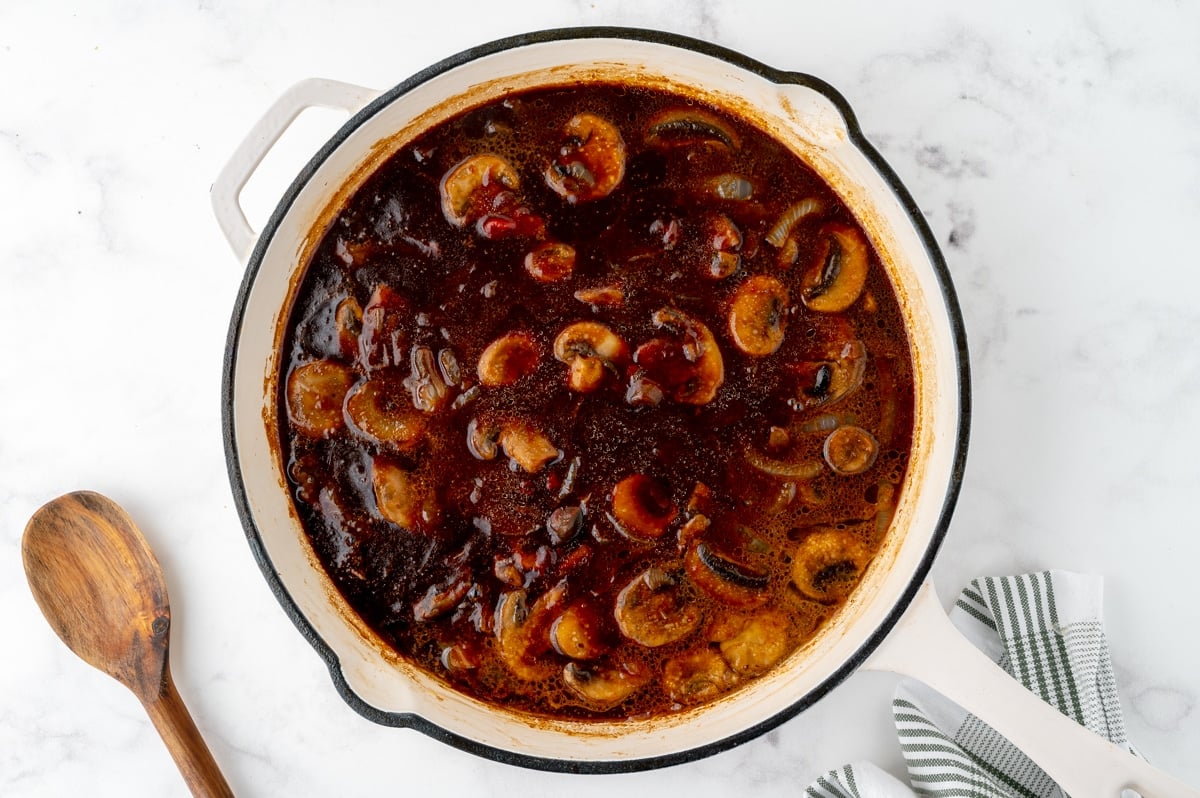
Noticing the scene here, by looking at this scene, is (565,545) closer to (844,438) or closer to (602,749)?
(602,749)

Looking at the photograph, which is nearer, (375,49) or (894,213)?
(894,213)

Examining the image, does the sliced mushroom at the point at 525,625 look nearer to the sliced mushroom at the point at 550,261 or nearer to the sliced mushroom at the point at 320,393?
the sliced mushroom at the point at 320,393

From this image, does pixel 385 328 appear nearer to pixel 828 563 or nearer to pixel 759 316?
pixel 759 316

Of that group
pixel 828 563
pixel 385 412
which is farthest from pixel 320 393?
pixel 828 563

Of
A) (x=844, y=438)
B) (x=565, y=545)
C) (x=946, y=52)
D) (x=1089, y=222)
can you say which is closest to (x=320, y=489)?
(x=565, y=545)

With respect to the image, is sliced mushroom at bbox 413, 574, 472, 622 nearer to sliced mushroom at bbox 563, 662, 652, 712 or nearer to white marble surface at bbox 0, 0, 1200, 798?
sliced mushroom at bbox 563, 662, 652, 712

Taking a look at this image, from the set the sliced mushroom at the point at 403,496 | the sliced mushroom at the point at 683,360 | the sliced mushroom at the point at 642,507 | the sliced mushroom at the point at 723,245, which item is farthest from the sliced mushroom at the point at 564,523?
the sliced mushroom at the point at 723,245

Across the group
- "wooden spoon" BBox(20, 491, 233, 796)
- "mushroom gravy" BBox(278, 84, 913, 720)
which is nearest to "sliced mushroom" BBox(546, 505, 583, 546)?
"mushroom gravy" BBox(278, 84, 913, 720)
